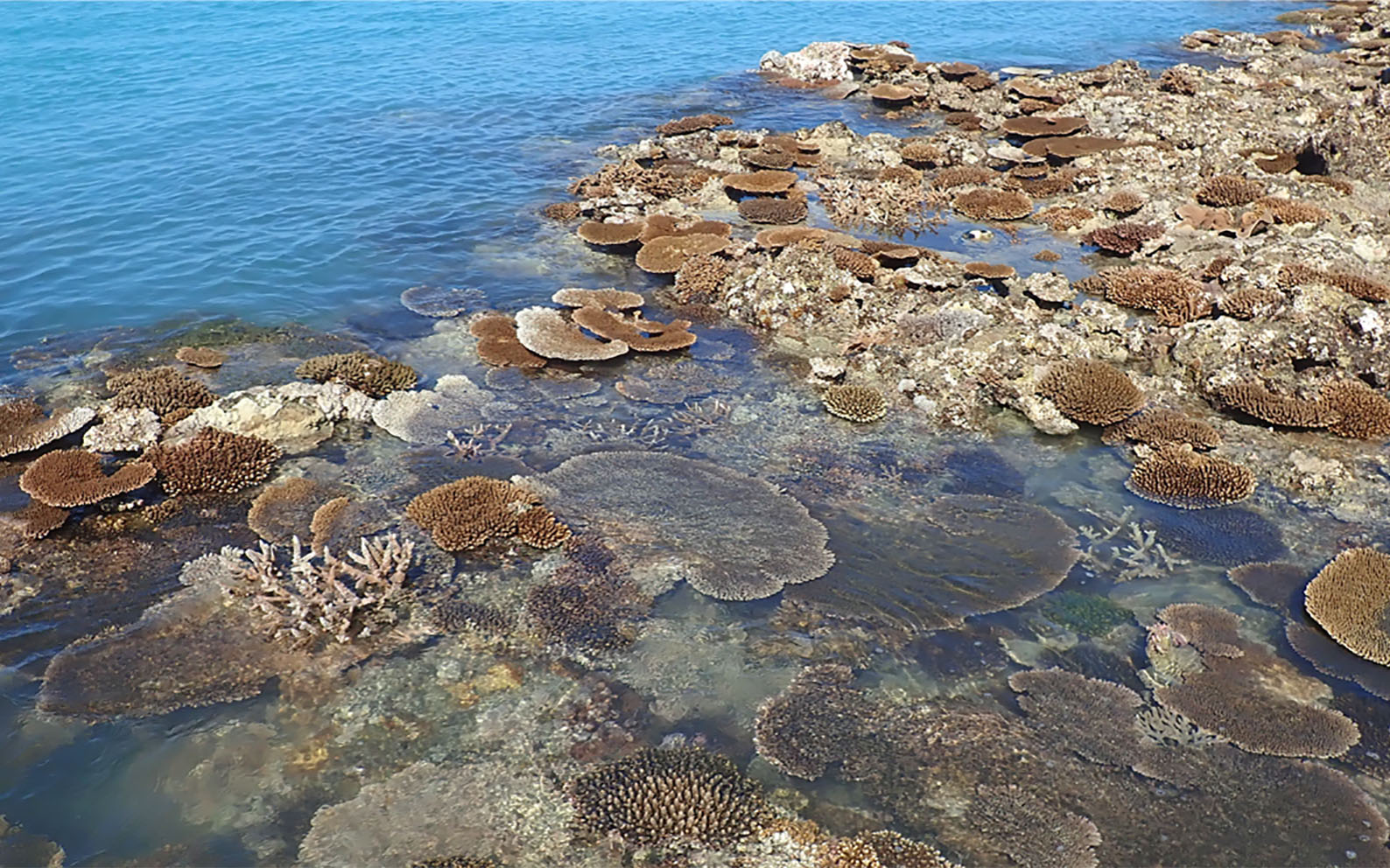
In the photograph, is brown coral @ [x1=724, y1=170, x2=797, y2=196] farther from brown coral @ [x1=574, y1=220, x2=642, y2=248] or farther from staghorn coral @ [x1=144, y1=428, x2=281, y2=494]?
staghorn coral @ [x1=144, y1=428, x2=281, y2=494]

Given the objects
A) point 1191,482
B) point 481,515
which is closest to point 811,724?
point 481,515

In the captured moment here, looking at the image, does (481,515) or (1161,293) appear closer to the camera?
(481,515)

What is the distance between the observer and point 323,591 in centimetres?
716

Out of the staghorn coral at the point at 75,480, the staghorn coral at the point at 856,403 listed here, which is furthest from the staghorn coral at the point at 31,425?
the staghorn coral at the point at 856,403

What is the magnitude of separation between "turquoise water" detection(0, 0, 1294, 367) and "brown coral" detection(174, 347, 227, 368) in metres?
1.50

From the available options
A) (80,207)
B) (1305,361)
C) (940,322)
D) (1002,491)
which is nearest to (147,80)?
(80,207)

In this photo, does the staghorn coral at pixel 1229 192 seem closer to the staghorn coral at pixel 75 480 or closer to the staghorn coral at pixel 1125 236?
the staghorn coral at pixel 1125 236

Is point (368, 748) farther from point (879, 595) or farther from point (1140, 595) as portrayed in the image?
point (1140, 595)

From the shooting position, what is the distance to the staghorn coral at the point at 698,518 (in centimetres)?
777

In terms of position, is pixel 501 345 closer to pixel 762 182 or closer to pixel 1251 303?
pixel 762 182

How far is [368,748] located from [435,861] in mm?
1181

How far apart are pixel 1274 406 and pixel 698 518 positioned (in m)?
7.28

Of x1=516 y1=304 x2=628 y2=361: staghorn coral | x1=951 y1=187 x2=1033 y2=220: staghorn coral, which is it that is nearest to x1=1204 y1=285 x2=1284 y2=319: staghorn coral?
x1=951 y1=187 x2=1033 y2=220: staghorn coral

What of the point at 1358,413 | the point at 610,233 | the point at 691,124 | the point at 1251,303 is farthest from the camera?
the point at 691,124
